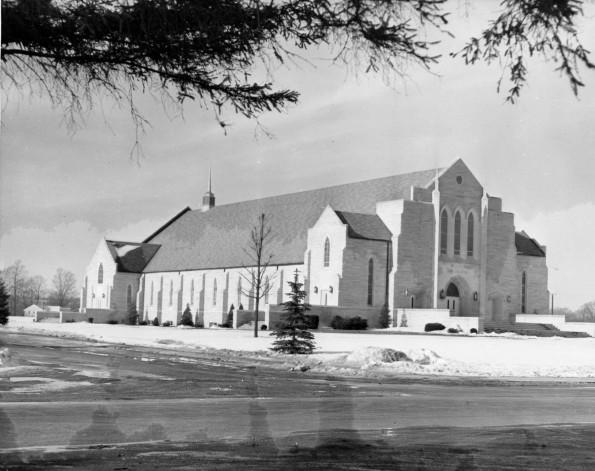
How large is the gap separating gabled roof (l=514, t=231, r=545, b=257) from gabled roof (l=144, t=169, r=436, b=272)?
12.2 meters

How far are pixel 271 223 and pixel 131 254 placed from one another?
19343 millimetres

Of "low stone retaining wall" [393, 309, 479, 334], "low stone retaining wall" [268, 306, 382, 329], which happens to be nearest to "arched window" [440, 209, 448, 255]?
"low stone retaining wall" [393, 309, 479, 334]

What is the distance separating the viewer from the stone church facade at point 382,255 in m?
58.7

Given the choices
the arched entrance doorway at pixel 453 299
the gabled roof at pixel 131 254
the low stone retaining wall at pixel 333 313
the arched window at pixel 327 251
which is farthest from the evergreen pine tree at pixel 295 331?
the gabled roof at pixel 131 254

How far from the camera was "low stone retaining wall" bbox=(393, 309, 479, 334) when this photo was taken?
54156mm

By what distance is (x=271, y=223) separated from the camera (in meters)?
69.8

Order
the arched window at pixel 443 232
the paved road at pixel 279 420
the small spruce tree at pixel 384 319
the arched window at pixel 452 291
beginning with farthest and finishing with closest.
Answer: the arched window at pixel 452 291
the arched window at pixel 443 232
the small spruce tree at pixel 384 319
the paved road at pixel 279 420

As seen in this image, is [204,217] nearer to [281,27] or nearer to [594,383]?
[594,383]

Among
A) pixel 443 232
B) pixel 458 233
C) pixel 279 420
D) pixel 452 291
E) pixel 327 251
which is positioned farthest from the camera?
pixel 458 233

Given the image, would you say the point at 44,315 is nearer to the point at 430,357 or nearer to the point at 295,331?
the point at 295,331

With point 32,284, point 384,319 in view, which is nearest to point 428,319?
point 384,319

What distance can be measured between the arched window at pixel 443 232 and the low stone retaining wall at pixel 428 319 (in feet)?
19.9

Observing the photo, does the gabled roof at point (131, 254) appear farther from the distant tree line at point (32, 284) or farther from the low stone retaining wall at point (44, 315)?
the low stone retaining wall at point (44, 315)

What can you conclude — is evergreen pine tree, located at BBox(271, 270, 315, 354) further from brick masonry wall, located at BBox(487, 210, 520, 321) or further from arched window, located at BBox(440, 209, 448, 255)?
brick masonry wall, located at BBox(487, 210, 520, 321)
